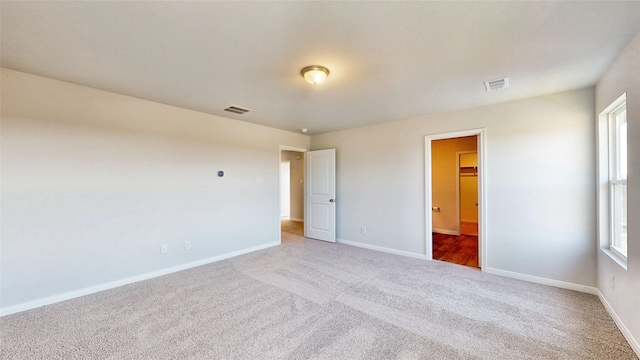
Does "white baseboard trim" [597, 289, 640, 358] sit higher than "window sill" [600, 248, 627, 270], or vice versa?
"window sill" [600, 248, 627, 270]

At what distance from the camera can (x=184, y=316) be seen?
2.39m

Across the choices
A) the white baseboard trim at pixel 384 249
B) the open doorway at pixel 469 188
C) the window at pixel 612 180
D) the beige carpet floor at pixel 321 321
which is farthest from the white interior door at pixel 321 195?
the open doorway at pixel 469 188

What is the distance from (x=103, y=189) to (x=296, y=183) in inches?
214

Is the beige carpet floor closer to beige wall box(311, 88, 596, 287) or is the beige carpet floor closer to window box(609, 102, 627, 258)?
beige wall box(311, 88, 596, 287)

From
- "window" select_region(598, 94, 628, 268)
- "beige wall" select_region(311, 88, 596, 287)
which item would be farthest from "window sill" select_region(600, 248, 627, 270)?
"beige wall" select_region(311, 88, 596, 287)

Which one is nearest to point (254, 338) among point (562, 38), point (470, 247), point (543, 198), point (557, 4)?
point (557, 4)

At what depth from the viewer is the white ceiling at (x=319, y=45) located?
161cm

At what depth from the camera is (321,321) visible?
230 cm

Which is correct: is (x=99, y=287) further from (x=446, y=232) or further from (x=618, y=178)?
(x=446, y=232)

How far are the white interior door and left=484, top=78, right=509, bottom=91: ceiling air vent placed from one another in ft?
9.45

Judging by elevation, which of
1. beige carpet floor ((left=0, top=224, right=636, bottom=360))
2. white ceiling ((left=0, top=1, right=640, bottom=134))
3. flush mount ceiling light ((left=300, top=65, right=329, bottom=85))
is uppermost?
white ceiling ((left=0, top=1, right=640, bottom=134))

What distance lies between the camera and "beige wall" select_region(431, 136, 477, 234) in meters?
6.06

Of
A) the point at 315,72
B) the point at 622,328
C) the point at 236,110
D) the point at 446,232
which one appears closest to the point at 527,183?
the point at 622,328

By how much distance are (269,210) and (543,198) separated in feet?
13.6
